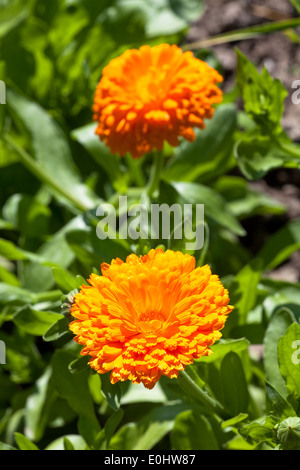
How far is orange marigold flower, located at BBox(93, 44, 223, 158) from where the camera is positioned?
1636mm

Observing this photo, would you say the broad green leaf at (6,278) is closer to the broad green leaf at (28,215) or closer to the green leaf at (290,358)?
the broad green leaf at (28,215)

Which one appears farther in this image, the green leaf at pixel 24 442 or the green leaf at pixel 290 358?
the green leaf at pixel 24 442

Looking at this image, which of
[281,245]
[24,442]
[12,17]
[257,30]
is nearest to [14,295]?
[24,442]

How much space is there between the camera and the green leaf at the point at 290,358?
1434 millimetres

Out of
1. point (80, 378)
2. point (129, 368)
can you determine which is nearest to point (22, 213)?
point (80, 378)

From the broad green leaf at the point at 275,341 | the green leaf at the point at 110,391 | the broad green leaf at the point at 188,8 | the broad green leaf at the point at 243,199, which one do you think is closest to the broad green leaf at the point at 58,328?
the green leaf at the point at 110,391

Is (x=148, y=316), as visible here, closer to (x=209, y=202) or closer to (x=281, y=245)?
(x=209, y=202)

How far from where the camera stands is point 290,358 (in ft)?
4.83

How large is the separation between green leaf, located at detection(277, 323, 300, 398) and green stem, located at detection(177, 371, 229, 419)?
0.58ft

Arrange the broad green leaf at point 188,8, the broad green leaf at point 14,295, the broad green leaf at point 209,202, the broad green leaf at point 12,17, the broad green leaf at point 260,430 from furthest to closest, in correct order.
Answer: the broad green leaf at point 188,8 → the broad green leaf at point 12,17 → the broad green leaf at point 209,202 → the broad green leaf at point 14,295 → the broad green leaf at point 260,430

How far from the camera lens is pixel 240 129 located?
2.64m

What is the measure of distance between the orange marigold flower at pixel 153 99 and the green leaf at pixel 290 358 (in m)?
0.55

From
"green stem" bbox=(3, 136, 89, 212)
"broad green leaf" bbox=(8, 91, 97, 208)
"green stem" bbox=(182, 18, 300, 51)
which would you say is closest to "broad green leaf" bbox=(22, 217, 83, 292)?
"green stem" bbox=(3, 136, 89, 212)

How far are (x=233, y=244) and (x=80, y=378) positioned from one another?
0.89m
